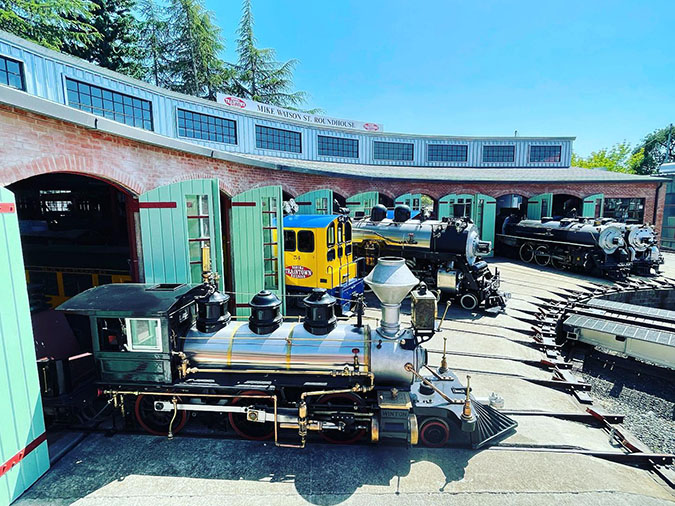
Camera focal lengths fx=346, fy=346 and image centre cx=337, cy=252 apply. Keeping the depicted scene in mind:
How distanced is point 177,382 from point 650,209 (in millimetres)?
28611

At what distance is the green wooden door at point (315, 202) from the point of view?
571 inches

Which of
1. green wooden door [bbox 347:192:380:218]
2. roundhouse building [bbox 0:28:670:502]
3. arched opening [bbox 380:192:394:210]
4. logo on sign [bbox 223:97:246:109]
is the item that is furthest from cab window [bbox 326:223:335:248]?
logo on sign [bbox 223:97:246:109]

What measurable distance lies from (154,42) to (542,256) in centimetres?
3150

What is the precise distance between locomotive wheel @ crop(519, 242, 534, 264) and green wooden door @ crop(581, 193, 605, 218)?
5.76 metres

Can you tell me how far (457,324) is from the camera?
33.2 ft

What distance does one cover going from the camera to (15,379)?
4.09 meters

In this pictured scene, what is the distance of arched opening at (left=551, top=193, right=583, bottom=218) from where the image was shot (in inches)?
874

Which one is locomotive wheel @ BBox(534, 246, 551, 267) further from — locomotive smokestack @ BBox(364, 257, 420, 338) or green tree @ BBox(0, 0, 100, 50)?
green tree @ BBox(0, 0, 100, 50)

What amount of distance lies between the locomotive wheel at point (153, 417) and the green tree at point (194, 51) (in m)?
29.5

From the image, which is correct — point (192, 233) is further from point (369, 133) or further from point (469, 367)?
point (369, 133)

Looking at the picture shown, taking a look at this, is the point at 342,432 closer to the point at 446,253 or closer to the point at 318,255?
the point at 318,255

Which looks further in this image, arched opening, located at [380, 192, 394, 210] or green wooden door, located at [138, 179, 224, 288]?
arched opening, located at [380, 192, 394, 210]

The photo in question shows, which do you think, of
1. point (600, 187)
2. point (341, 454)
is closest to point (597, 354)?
point (341, 454)

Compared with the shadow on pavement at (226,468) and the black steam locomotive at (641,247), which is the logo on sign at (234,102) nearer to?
the shadow on pavement at (226,468)
